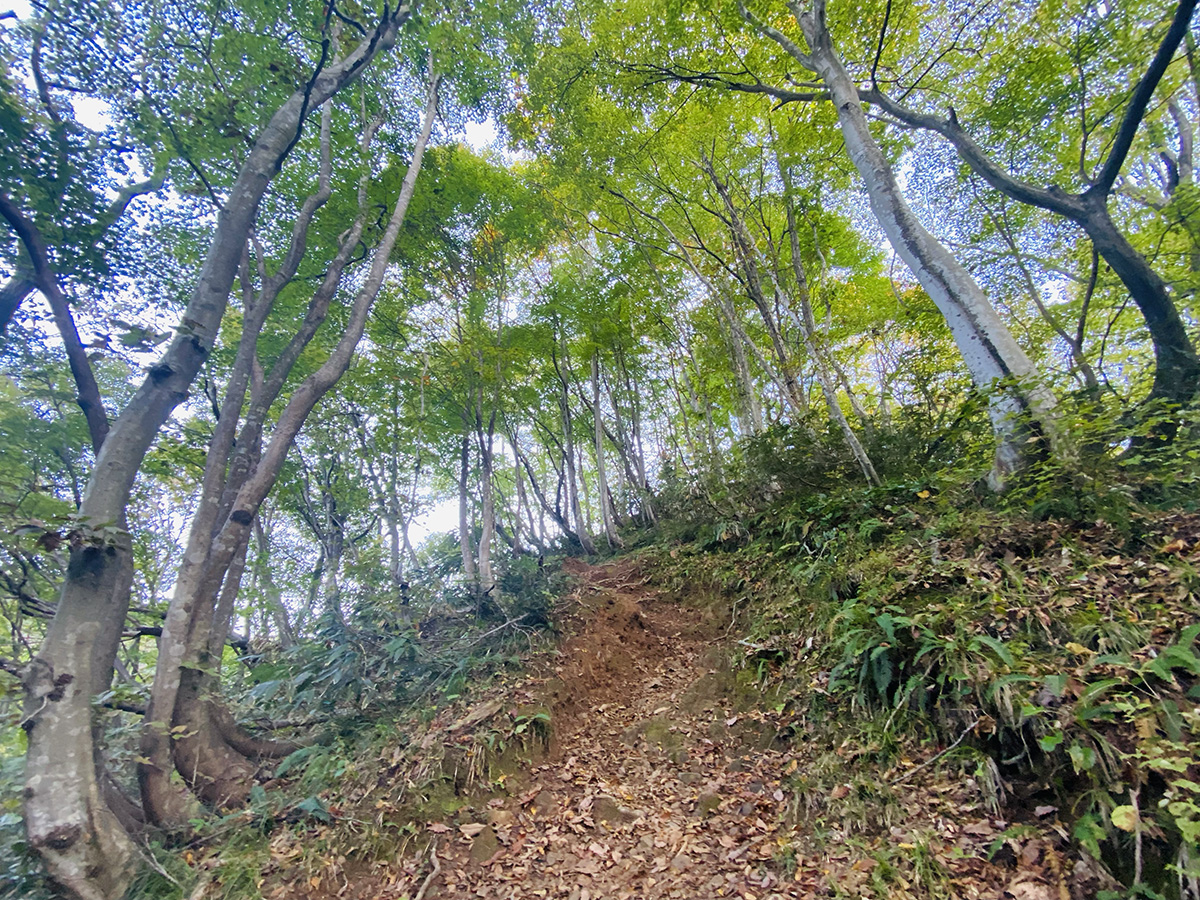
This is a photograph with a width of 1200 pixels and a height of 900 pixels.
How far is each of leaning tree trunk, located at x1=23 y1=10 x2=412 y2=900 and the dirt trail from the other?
2.10 m

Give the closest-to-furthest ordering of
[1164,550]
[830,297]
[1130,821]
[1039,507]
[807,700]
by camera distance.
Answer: [1130,821], [1164,550], [1039,507], [807,700], [830,297]

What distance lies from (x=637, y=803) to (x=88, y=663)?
414 cm

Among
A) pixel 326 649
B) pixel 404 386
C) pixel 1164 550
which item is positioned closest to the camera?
pixel 1164 550

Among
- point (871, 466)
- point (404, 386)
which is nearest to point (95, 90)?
point (404, 386)

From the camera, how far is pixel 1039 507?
12.0ft

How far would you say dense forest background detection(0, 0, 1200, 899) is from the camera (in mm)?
2938

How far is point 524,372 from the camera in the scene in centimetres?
1177

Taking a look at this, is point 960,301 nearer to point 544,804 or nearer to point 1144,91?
point 1144,91

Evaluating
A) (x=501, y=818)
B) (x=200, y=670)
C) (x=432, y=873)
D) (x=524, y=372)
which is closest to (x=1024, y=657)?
(x=501, y=818)

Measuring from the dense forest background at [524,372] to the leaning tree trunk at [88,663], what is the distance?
0.02 metres

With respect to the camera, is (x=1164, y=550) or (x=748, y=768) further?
(x=748, y=768)

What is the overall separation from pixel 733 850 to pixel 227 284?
20.0ft

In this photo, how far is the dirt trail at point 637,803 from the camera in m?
3.10

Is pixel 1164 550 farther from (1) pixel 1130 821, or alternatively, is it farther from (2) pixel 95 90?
(2) pixel 95 90
